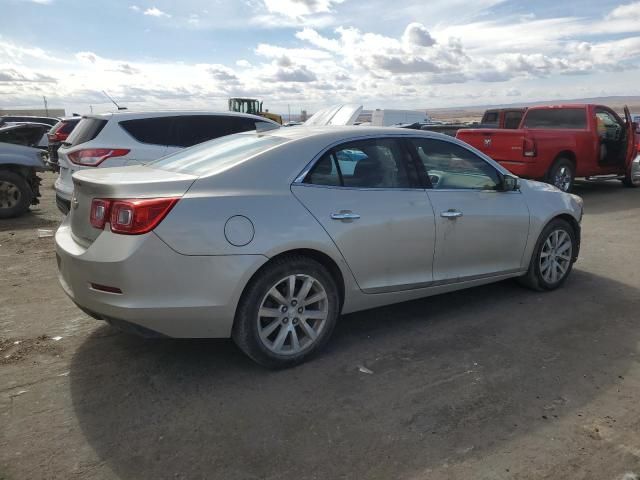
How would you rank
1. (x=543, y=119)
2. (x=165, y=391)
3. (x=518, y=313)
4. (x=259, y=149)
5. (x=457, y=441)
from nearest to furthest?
(x=457, y=441), (x=165, y=391), (x=259, y=149), (x=518, y=313), (x=543, y=119)

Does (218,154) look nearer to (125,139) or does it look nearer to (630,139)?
(125,139)

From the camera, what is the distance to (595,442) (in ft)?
9.39

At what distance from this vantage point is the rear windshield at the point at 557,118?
11.8m

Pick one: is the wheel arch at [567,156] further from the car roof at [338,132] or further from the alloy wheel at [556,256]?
the car roof at [338,132]

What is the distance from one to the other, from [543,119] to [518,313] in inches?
359

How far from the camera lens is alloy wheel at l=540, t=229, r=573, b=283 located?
204 inches

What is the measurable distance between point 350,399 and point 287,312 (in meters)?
0.68

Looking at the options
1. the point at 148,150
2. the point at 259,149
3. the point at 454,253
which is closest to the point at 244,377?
the point at 259,149

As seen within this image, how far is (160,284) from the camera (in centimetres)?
314

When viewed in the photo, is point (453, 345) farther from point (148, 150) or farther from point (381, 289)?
point (148, 150)

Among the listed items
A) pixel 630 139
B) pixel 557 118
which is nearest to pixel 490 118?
pixel 630 139

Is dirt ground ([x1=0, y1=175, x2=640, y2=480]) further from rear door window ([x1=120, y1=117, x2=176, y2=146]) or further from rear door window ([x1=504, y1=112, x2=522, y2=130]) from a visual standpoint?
rear door window ([x1=504, y1=112, x2=522, y2=130])

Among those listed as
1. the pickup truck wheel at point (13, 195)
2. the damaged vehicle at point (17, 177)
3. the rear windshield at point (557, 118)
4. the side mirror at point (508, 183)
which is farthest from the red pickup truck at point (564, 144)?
the pickup truck wheel at point (13, 195)

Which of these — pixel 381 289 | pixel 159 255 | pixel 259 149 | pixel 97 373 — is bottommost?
pixel 97 373
